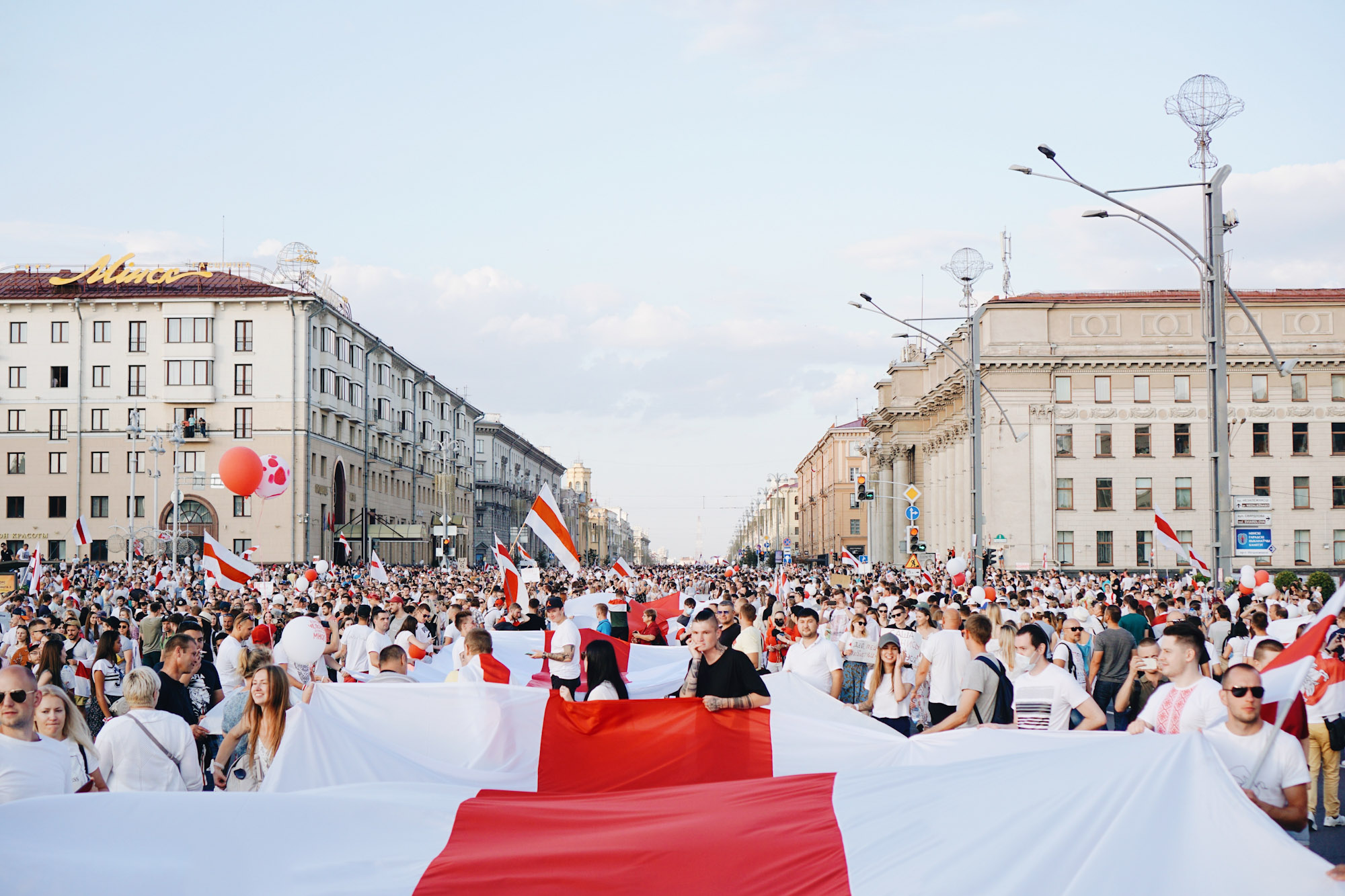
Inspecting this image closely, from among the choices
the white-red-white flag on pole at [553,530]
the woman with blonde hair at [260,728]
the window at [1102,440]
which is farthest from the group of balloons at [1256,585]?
the window at [1102,440]

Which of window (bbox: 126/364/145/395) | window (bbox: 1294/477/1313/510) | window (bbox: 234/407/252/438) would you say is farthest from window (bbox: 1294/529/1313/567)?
window (bbox: 126/364/145/395)

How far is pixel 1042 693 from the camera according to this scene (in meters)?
8.96

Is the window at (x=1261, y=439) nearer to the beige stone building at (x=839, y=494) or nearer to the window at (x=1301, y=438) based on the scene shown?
the window at (x=1301, y=438)

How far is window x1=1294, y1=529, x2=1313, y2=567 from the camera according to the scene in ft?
222

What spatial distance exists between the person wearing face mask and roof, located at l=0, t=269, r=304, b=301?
68.1 metres

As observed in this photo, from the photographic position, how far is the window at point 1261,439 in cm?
6825

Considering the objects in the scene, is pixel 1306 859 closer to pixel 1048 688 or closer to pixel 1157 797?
pixel 1157 797

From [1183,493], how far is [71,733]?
225 ft

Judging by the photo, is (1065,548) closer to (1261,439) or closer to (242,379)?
(1261,439)

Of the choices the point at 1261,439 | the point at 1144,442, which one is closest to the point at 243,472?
the point at 1144,442

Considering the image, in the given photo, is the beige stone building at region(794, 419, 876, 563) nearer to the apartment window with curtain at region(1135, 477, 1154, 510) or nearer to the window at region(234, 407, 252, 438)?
the apartment window with curtain at region(1135, 477, 1154, 510)

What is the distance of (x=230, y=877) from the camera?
4.97m

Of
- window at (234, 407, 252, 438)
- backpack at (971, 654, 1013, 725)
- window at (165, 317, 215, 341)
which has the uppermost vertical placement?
window at (165, 317, 215, 341)

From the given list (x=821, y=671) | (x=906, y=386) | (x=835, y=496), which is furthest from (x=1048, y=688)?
(x=835, y=496)
